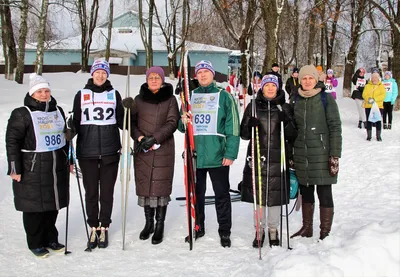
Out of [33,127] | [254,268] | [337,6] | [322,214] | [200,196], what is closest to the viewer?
[254,268]

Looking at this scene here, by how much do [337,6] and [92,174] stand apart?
→ 55.8 feet

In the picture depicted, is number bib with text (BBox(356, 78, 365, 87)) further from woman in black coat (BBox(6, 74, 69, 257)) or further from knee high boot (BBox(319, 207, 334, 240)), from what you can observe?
woman in black coat (BBox(6, 74, 69, 257))

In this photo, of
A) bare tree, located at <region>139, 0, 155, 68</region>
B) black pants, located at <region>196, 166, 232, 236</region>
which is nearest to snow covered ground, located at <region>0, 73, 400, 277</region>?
black pants, located at <region>196, 166, 232, 236</region>

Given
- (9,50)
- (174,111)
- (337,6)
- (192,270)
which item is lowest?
(192,270)

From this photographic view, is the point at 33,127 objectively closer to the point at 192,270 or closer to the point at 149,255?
the point at 149,255

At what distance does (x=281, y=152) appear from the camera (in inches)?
161

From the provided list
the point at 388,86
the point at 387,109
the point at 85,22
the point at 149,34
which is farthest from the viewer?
the point at 85,22

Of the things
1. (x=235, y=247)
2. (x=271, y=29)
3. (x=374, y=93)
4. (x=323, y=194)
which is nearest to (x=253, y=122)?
(x=323, y=194)

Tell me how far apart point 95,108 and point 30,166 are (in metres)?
0.87

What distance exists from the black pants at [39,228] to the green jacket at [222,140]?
169cm

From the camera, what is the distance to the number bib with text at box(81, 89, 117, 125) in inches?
164

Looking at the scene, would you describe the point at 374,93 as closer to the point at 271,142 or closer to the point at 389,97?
the point at 389,97

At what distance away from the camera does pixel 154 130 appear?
4324 millimetres

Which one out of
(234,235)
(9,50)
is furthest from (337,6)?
(234,235)
